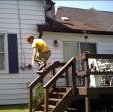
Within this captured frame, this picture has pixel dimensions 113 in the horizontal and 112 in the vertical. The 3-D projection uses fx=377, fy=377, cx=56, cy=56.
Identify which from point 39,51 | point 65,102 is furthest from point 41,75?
point 65,102

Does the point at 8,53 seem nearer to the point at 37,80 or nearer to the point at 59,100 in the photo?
the point at 37,80

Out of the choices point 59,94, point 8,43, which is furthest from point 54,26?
point 59,94

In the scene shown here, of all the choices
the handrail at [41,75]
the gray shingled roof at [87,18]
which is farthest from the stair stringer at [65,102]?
the gray shingled roof at [87,18]

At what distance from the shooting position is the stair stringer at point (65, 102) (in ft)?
32.0

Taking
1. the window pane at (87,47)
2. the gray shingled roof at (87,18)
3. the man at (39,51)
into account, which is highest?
the gray shingled roof at (87,18)

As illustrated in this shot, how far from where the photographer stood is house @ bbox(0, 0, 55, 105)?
47.4ft

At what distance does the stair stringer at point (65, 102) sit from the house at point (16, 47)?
190 inches

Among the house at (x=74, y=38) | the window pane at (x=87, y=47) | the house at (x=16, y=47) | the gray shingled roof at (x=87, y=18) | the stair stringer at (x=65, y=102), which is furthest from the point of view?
the gray shingled roof at (x=87, y=18)

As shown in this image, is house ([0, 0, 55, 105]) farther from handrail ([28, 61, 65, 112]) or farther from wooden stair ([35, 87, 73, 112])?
wooden stair ([35, 87, 73, 112])

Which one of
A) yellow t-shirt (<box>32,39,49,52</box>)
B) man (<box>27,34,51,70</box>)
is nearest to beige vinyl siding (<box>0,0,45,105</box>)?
man (<box>27,34,51,70</box>)

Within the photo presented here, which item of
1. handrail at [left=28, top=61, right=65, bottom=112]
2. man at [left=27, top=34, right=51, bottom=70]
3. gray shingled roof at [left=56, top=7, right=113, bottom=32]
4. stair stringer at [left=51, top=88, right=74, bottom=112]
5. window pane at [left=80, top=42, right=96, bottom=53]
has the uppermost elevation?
gray shingled roof at [left=56, top=7, right=113, bottom=32]

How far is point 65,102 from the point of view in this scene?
9.94m

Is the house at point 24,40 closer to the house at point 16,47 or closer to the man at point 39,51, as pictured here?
the house at point 16,47

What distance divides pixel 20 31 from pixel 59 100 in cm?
569
